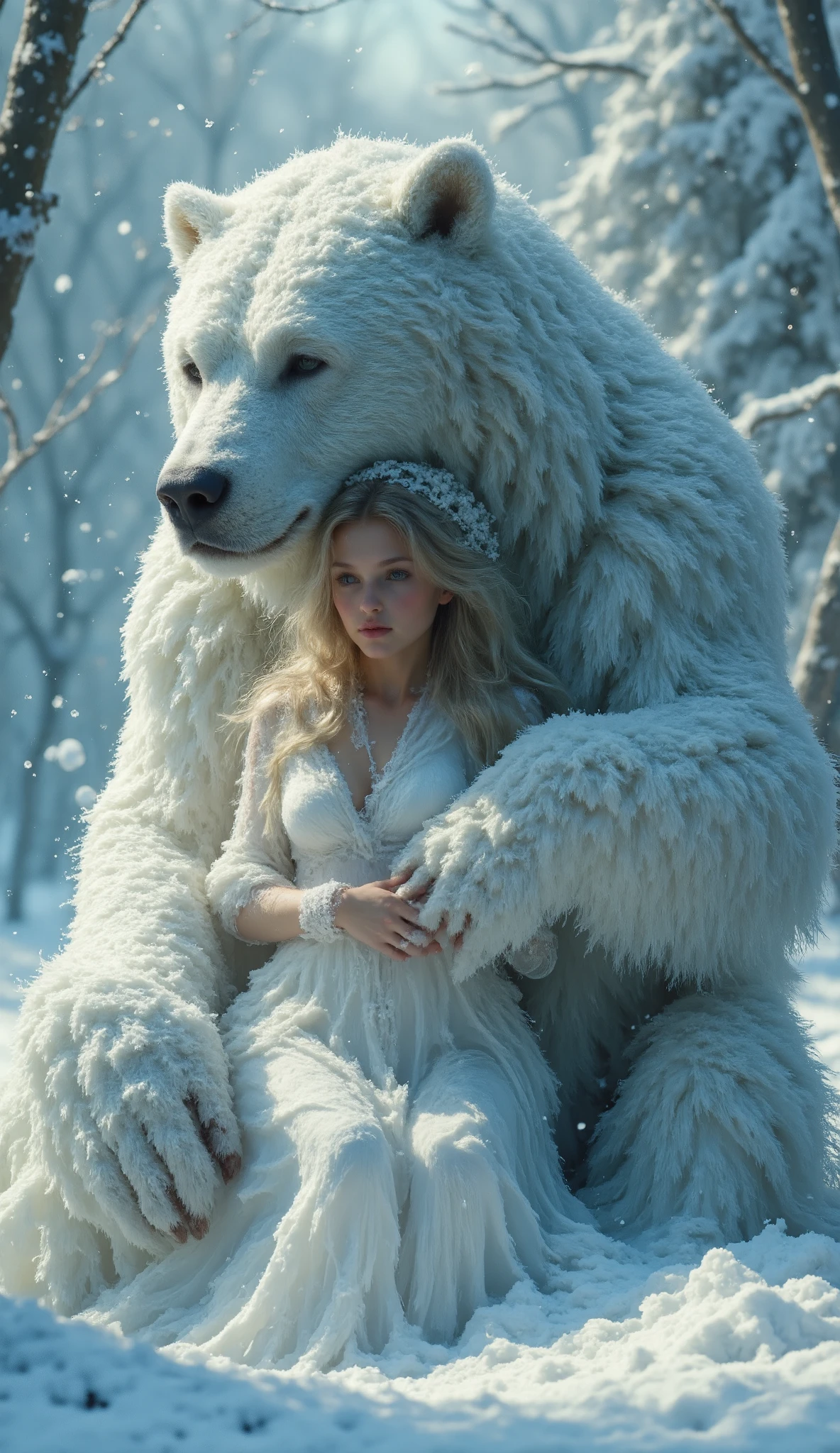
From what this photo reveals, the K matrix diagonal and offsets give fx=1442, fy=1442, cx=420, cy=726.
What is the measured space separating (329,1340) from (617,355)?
5.49 ft

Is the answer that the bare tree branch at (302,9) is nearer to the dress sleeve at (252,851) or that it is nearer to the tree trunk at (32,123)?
the tree trunk at (32,123)

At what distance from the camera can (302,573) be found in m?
2.37

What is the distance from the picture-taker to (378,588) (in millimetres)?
2273

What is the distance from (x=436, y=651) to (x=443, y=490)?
276 millimetres

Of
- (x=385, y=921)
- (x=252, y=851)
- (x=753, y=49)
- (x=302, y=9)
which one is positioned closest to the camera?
(x=385, y=921)

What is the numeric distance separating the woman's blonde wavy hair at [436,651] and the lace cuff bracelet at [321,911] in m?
0.22

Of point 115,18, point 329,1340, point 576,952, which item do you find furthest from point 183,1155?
point 115,18

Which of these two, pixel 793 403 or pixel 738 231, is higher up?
pixel 738 231

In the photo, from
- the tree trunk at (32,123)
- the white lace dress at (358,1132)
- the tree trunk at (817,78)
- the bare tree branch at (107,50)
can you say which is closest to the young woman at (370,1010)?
the white lace dress at (358,1132)

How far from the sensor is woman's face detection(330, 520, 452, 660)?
225cm

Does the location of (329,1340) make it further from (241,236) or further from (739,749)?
(241,236)

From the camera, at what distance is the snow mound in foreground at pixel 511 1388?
1.36m

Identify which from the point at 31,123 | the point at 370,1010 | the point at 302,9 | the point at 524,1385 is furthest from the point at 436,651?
the point at 302,9

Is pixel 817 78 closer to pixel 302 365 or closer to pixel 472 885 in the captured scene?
pixel 302 365
